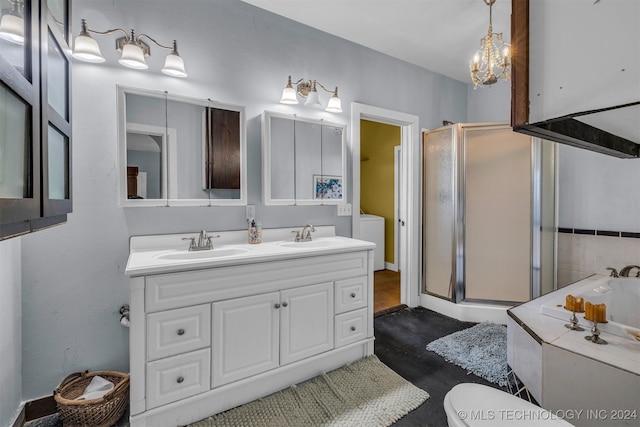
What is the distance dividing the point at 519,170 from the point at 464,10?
1442 mm

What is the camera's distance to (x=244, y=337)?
165 centimetres

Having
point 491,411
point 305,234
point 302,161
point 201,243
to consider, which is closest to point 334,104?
point 302,161

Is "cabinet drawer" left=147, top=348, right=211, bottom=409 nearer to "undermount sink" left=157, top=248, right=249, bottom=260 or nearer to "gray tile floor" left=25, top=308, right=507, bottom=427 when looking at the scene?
"gray tile floor" left=25, top=308, right=507, bottom=427

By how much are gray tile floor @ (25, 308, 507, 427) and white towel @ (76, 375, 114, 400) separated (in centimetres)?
18

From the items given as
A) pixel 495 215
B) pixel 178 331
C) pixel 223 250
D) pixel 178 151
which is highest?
pixel 178 151

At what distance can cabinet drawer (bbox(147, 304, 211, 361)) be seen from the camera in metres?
1.42

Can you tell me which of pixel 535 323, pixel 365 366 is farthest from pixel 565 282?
pixel 365 366

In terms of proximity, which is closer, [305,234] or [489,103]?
[305,234]

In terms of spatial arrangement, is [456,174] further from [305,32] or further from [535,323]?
[305,32]

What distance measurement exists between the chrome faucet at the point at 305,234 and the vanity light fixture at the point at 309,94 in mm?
984

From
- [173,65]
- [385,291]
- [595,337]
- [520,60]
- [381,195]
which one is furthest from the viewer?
[381,195]

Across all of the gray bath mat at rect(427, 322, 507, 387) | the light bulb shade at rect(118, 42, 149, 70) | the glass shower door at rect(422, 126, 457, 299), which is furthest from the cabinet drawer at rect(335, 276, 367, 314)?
the light bulb shade at rect(118, 42, 149, 70)

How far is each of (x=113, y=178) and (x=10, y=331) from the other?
895mm

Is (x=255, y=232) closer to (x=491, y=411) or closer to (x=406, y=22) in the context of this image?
(x=491, y=411)
